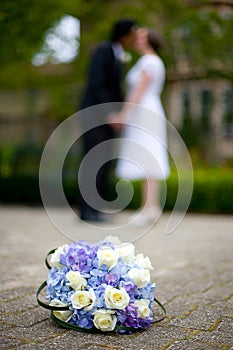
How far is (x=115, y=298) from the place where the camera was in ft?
7.31

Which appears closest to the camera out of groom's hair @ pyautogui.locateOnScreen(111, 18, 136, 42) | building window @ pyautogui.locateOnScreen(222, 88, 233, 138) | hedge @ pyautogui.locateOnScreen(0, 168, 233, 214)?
groom's hair @ pyautogui.locateOnScreen(111, 18, 136, 42)

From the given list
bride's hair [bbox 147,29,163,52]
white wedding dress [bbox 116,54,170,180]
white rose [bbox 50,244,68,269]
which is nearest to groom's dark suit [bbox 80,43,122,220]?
white wedding dress [bbox 116,54,170,180]

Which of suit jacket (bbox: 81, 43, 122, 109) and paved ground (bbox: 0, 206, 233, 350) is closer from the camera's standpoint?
paved ground (bbox: 0, 206, 233, 350)

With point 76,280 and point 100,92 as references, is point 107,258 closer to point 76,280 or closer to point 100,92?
point 76,280

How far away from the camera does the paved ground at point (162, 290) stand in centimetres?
219

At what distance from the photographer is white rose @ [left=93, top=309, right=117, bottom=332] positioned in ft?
7.34

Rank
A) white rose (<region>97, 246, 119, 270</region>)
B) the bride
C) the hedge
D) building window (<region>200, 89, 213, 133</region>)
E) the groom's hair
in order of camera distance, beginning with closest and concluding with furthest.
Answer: white rose (<region>97, 246, 119, 270</region>), the groom's hair, the bride, the hedge, building window (<region>200, 89, 213, 133</region>)

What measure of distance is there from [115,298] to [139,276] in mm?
147

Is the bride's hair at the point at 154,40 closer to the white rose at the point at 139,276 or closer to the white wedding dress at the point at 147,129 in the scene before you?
the white wedding dress at the point at 147,129

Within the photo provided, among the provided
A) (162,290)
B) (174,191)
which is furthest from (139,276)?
(174,191)

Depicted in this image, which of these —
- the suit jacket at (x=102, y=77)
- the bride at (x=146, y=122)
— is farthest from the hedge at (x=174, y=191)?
the suit jacket at (x=102, y=77)

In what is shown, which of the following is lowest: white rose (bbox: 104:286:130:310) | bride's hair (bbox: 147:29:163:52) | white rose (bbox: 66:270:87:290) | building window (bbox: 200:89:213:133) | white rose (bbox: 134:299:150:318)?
white rose (bbox: 134:299:150:318)

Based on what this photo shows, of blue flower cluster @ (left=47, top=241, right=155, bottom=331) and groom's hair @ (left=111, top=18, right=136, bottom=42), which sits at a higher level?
groom's hair @ (left=111, top=18, right=136, bottom=42)

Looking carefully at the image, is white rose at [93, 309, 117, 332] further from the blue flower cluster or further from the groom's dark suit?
the groom's dark suit
